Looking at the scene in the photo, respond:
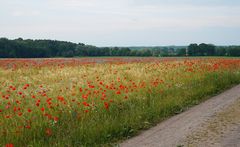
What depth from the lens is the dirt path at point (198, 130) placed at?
6.29 meters

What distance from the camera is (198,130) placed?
704cm

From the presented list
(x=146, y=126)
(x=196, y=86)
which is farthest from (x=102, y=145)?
(x=196, y=86)

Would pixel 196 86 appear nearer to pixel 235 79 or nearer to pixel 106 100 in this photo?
pixel 235 79

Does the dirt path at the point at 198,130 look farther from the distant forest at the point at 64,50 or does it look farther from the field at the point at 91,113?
the distant forest at the point at 64,50

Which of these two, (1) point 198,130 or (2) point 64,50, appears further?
(2) point 64,50

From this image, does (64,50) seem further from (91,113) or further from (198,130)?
(198,130)

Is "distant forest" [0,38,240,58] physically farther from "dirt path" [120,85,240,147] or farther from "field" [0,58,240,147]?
"dirt path" [120,85,240,147]

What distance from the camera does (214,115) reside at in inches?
329

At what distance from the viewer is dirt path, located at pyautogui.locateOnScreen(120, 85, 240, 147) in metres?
6.29

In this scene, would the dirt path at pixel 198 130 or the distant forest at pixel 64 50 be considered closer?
the dirt path at pixel 198 130

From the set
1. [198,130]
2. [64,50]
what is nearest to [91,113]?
[198,130]

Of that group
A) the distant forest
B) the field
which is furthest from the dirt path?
the distant forest

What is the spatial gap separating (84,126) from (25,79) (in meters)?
9.64

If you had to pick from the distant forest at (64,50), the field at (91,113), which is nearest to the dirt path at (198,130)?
the field at (91,113)
